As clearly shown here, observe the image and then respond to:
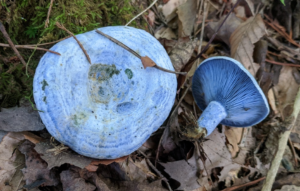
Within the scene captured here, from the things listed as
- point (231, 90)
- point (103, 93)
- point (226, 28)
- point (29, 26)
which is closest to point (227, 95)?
point (231, 90)

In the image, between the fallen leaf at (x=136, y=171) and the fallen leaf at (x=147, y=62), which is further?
the fallen leaf at (x=136, y=171)

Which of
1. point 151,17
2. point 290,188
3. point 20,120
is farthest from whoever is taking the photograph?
point 151,17

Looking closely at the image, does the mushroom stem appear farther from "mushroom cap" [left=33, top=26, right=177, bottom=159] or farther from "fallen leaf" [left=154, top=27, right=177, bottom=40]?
"fallen leaf" [left=154, top=27, right=177, bottom=40]

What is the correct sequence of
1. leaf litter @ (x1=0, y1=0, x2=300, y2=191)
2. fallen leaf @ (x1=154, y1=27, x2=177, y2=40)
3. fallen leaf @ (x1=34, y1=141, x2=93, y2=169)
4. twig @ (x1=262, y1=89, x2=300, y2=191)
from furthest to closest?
1. fallen leaf @ (x1=154, y1=27, x2=177, y2=40)
2. twig @ (x1=262, y1=89, x2=300, y2=191)
3. leaf litter @ (x1=0, y1=0, x2=300, y2=191)
4. fallen leaf @ (x1=34, y1=141, x2=93, y2=169)

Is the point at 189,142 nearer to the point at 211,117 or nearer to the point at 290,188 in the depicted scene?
the point at 211,117

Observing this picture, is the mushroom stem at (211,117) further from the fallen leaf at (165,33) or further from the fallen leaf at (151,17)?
the fallen leaf at (151,17)

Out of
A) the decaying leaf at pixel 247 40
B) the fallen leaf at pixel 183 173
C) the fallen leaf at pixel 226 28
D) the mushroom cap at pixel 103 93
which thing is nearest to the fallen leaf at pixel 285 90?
the decaying leaf at pixel 247 40

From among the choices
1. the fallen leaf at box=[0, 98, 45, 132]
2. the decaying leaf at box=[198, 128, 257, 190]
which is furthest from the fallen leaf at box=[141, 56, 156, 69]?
the decaying leaf at box=[198, 128, 257, 190]
